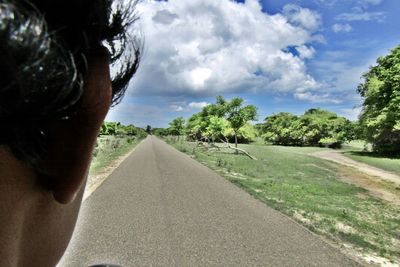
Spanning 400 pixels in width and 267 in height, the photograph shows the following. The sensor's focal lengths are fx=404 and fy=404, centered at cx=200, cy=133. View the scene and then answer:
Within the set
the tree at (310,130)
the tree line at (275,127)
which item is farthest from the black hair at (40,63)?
the tree at (310,130)

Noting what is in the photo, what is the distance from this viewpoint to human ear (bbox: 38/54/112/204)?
0.46m

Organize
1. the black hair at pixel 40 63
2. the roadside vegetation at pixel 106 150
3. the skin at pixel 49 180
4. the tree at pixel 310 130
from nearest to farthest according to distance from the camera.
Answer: the black hair at pixel 40 63
the skin at pixel 49 180
the roadside vegetation at pixel 106 150
the tree at pixel 310 130

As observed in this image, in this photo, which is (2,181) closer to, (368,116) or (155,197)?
(155,197)

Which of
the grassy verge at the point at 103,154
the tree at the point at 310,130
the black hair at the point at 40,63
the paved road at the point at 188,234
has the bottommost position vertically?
the paved road at the point at 188,234

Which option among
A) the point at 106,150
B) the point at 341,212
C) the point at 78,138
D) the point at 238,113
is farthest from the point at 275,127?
the point at 78,138

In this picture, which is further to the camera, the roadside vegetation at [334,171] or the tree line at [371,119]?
the tree line at [371,119]

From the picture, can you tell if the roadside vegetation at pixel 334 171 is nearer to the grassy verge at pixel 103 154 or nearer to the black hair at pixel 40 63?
the grassy verge at pixel 103 154

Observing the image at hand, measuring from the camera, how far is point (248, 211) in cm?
1043

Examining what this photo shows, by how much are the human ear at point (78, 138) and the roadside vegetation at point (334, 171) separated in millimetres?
7471

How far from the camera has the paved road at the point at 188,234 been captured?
250 inches

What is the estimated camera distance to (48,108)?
0.40 meters

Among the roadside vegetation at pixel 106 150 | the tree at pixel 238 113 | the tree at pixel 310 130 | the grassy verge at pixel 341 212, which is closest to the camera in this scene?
the grassy verge at pixel 341 212

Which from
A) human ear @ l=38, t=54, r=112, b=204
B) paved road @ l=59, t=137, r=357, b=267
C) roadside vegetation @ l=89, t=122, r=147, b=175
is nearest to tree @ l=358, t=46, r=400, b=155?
roadside vegetation @ l=89, t=122, r=147, b=175

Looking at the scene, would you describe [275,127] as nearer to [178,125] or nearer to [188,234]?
[178,125]
